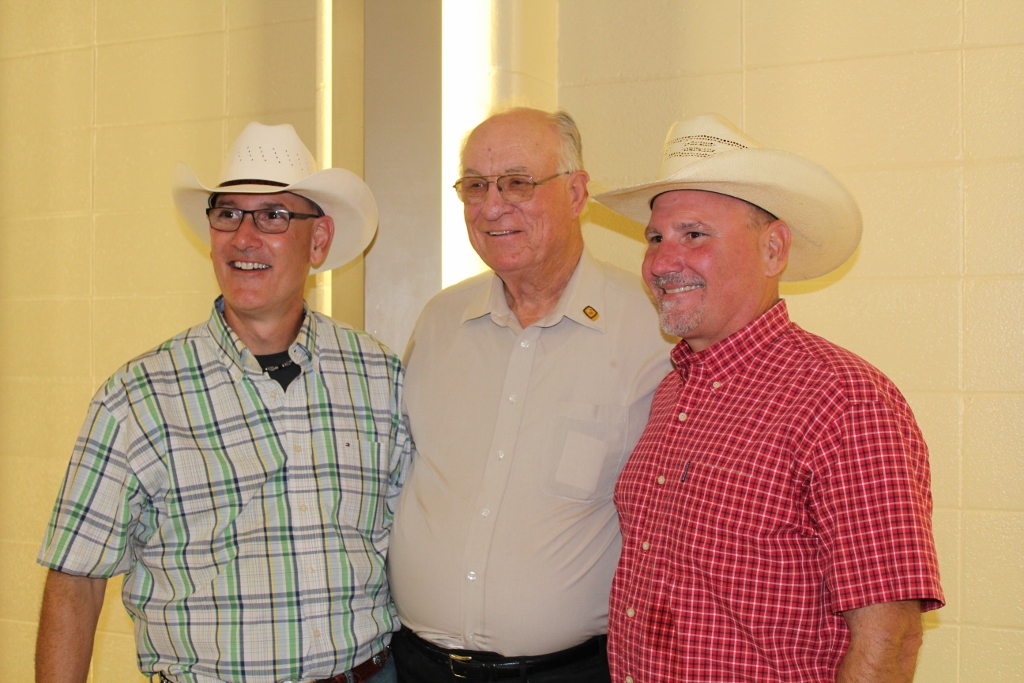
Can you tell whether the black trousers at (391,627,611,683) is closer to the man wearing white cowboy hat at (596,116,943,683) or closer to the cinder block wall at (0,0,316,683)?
the man wearing white cowboy hat at (596,116,943,683)

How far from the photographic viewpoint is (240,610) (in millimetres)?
2016

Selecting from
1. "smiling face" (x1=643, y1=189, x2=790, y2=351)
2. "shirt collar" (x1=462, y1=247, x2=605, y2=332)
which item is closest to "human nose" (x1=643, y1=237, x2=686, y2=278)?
"smiling face" (x1=643, y1=189, x2=790, y2=351)

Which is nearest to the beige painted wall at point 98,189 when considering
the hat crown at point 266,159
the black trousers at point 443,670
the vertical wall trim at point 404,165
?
the vertical wall trim at point 404,165

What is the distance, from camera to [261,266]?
7.20 feet

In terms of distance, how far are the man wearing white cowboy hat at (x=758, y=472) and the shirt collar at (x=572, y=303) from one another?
0.33 meters

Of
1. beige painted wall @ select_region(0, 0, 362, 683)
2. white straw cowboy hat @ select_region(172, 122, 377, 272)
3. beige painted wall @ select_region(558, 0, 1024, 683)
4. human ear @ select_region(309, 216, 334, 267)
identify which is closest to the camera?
white straw cowboy hat @ select_region(172, 122, 377, 272)

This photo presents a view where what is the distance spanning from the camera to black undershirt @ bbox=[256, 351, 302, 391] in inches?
88.0

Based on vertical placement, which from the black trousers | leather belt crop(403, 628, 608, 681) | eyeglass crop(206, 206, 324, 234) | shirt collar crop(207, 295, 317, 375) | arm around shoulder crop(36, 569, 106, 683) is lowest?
the black trousers

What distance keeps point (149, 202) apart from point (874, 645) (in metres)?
3.05

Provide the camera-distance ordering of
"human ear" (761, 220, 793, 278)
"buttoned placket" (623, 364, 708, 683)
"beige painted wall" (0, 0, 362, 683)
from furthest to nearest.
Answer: "beige painted wall" (0, 0, 362, 683)
"human ear" (761, 220, 793, 278)
"buttoned placket" (623, 364, 708, 683)

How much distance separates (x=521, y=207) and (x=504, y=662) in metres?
1.16

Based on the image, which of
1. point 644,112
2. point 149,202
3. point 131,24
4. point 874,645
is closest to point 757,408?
point 874,645

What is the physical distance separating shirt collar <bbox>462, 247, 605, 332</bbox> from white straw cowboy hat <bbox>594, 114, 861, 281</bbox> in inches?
11.0

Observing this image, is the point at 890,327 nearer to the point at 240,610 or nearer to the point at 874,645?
the point at 874,645
